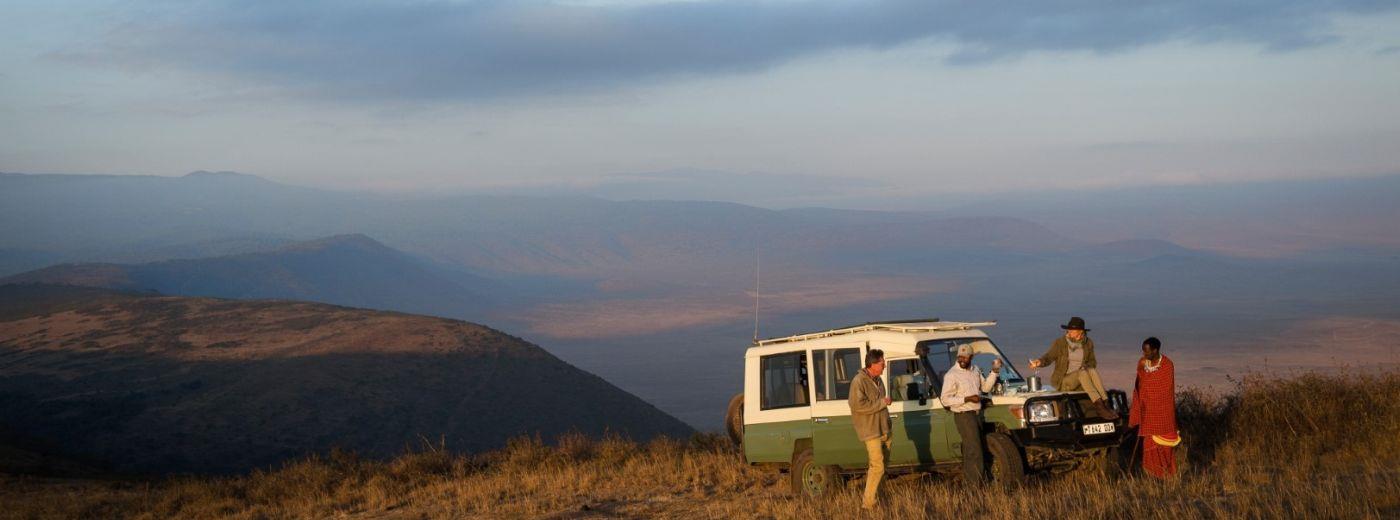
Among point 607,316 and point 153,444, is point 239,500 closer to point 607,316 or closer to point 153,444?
point 153,444

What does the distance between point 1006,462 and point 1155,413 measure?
5.49 feet

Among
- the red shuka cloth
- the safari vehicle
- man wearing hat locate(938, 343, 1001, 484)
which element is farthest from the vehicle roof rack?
the red shuka cloth

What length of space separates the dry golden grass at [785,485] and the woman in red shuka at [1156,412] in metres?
0.36

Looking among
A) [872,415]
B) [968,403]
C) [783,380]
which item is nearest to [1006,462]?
[968,403]

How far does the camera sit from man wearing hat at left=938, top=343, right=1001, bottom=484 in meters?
12.2

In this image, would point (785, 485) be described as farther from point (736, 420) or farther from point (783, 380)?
point (783, 380)

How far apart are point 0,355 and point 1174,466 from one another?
65.1 metres

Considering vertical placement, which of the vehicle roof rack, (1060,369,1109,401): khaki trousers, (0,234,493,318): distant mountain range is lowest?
(0,234,493,318): distant mountain range

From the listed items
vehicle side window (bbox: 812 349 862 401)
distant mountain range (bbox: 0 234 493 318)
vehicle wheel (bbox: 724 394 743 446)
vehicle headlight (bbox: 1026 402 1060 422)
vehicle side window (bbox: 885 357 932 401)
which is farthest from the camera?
distant mountain range (bbox: 0 234 493 318)

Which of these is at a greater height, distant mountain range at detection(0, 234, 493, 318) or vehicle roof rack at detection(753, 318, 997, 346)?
vehicle roof rack at detection(753, 318, 997, 346)

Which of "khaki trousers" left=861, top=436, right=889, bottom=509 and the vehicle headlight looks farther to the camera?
the vehicle headlight

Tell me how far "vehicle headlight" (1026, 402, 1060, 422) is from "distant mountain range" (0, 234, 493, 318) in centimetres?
11251

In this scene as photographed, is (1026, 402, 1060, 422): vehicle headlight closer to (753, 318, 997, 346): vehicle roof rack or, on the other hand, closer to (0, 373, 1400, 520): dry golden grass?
(0, 373, 1400, 520): dry golden grass

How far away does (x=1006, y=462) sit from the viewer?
12305mm
